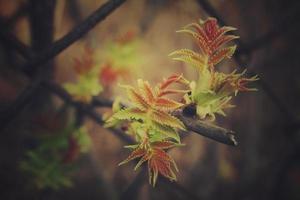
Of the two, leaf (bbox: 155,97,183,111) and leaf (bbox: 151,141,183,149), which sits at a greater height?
leaf (bbox: 155,97,183,111)

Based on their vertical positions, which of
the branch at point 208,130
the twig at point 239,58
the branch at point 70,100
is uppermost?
the twig at point 239,58

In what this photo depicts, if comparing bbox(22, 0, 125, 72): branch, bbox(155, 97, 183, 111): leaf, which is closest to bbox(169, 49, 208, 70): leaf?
bbox(155, 97, 183, 111): leaf

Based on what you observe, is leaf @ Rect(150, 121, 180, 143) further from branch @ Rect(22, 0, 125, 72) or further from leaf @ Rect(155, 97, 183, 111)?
branch @ Rect(22, 0, 125, 72)

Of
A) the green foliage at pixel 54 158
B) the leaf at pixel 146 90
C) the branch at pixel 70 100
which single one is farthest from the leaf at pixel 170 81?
the green foliage at pixel 54 158

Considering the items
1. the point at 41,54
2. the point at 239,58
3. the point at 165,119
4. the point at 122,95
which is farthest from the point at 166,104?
the point at 122,95

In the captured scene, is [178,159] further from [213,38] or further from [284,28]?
[213,38]

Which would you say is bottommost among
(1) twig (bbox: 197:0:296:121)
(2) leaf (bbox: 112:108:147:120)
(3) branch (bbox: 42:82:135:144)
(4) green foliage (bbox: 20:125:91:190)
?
(4) green foliage (bbox: 20:125:91:190)

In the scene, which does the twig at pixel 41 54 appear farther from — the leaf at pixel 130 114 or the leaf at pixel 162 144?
the leaf at pixel 162 144

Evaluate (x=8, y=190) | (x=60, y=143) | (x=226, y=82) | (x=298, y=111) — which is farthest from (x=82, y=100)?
(x=298, y=111)

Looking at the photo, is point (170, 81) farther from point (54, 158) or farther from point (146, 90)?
point (54, 158)
